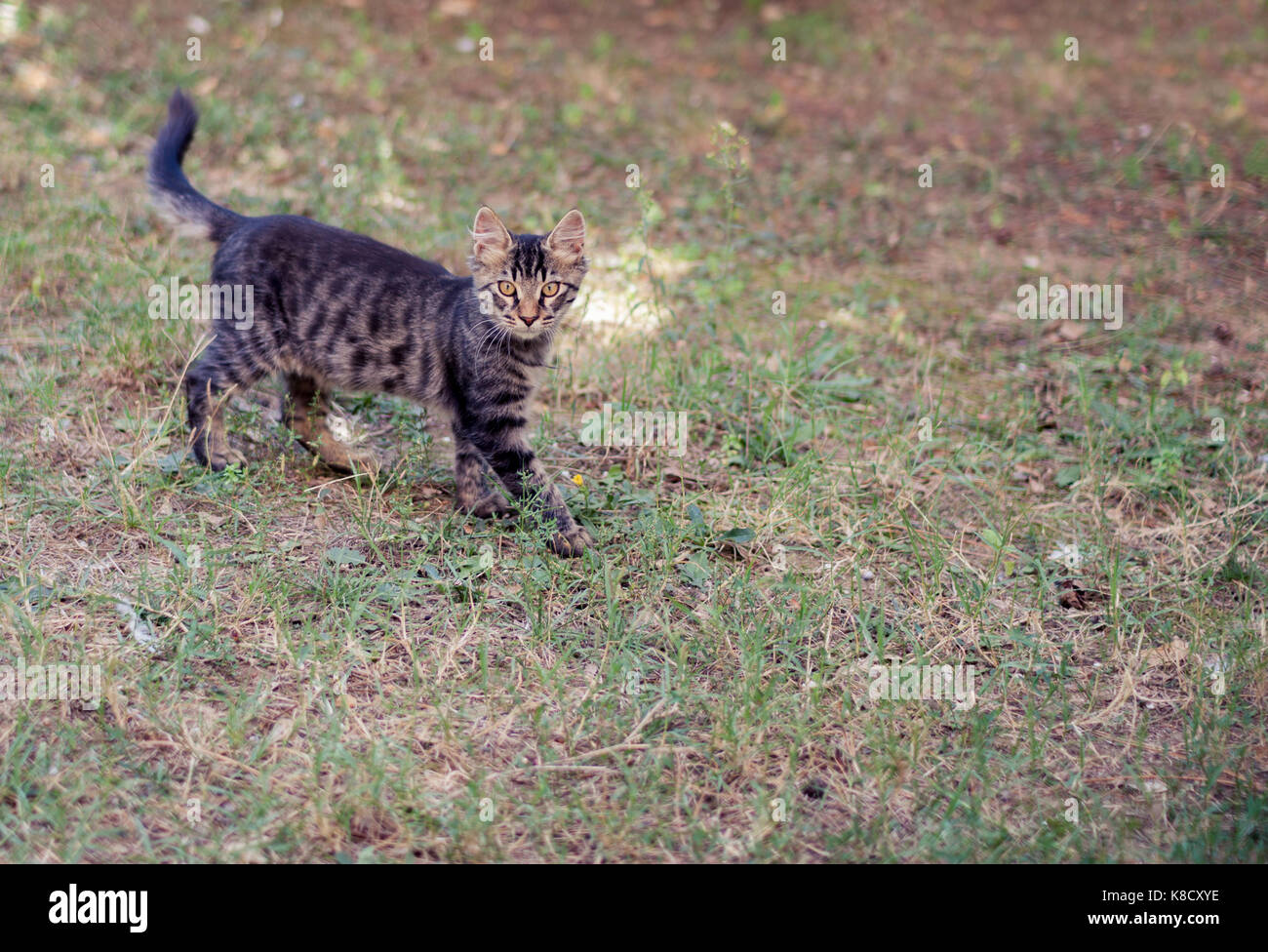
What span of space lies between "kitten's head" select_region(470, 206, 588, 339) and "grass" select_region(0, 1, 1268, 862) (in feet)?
2.61

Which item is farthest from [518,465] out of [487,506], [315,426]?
[315,426]

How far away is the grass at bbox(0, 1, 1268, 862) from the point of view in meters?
3.32

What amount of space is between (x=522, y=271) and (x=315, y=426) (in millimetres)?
1346

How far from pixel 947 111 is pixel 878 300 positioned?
3724 millimetres

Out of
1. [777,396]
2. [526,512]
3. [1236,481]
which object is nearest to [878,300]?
[777,396]

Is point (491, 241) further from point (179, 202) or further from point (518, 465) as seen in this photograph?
point (179, 202)

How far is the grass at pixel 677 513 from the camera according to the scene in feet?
10.9

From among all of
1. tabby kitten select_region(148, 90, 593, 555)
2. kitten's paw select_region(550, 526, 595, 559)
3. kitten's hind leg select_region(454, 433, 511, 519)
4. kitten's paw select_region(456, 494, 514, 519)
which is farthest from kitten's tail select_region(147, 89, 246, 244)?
kitten's paw select_region(550, 526, 595, 559)

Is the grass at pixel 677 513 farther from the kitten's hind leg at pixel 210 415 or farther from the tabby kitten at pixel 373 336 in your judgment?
the tabby kitten at pixel 373 336

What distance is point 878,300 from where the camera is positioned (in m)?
6.91

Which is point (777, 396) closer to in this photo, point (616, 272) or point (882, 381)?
point (882, 381)

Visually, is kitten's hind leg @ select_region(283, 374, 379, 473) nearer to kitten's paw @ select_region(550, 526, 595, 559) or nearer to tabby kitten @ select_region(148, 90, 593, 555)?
tabby kitten @ select_region(148, 90, 593, 555)

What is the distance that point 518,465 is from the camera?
15.4ft

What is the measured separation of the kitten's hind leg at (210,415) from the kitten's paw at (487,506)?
101cm
